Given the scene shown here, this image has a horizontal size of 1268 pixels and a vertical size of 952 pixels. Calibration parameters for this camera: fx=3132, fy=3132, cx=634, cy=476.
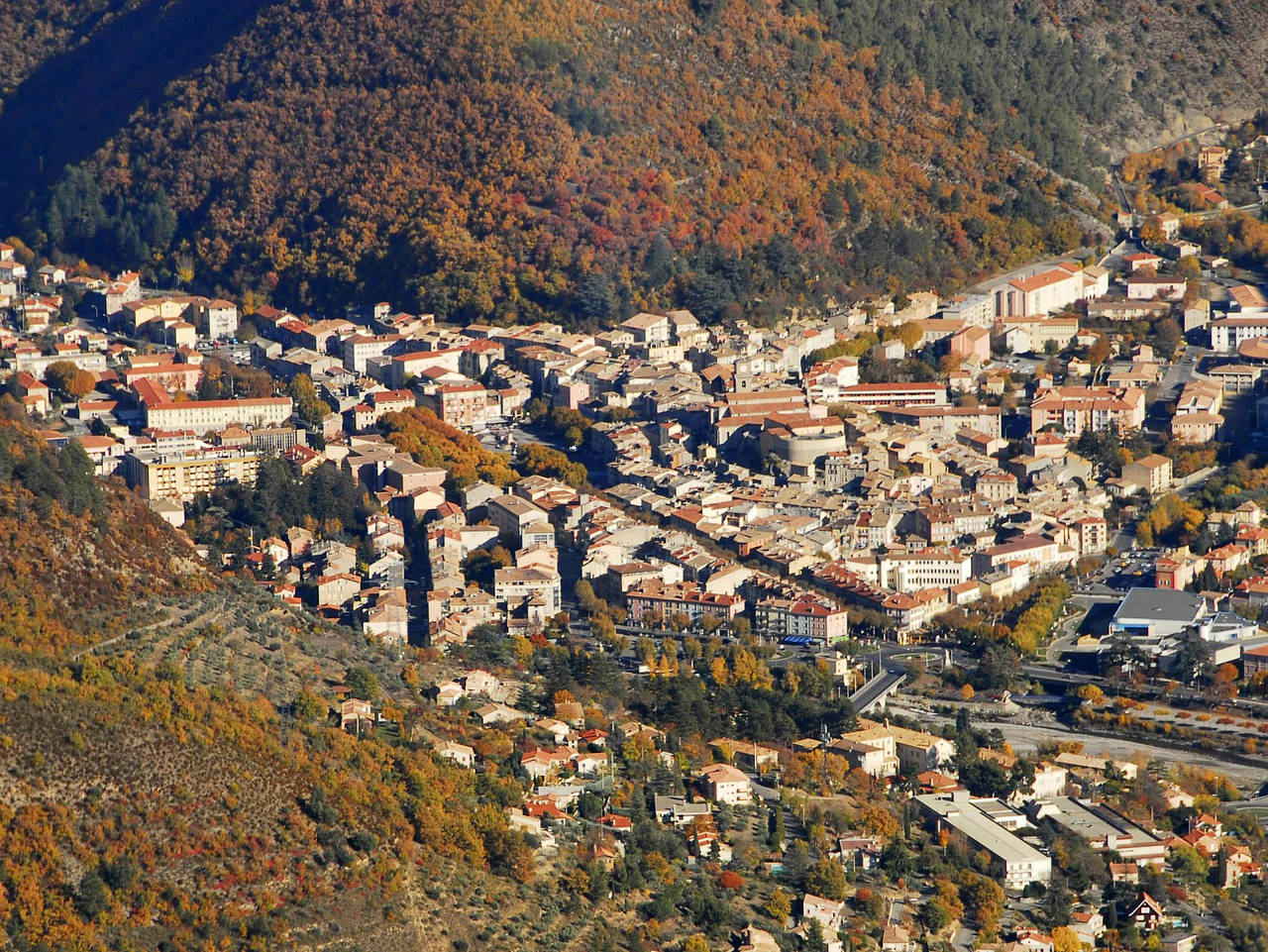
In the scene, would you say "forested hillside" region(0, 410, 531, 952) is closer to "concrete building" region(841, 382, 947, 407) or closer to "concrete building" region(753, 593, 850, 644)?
"concrete building" region(753, 593, 850, 644)

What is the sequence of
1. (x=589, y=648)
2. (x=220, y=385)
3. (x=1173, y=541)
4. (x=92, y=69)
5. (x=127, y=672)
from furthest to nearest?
(x=92, y=69)
(x=220, y=385)
(x=1173, y=541)
(x=589, y=648)
(x=127, y=672)

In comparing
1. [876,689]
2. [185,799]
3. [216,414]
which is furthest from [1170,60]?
[185,799]

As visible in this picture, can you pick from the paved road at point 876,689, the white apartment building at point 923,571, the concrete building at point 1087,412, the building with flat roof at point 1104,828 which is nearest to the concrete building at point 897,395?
the concrete building at point 1087,412

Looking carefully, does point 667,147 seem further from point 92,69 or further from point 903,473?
point 92,69

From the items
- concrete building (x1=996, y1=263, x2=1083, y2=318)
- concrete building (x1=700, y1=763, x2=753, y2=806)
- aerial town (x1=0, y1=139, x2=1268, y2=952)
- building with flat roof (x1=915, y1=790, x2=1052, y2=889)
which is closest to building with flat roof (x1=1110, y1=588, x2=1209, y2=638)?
aerial town (x1=0, y1=139, x2=1268, y2=952)

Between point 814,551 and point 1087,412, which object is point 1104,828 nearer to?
point 814,551

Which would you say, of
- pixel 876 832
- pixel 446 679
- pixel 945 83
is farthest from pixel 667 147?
pixel 876 832

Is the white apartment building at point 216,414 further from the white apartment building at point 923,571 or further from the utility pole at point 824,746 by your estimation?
the utility pole at point 824,746
